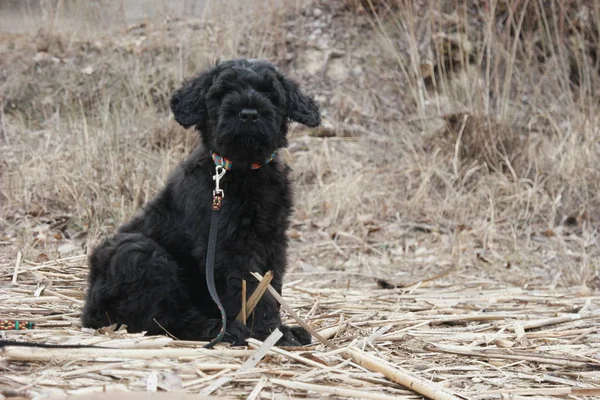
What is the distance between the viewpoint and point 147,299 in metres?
3.56

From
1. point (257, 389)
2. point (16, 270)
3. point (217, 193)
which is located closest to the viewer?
point (257, 389)

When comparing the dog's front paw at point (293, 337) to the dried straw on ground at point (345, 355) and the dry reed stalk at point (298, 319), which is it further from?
the dry reed stalk at point (298, 319)

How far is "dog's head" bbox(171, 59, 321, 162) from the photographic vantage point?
3648mm

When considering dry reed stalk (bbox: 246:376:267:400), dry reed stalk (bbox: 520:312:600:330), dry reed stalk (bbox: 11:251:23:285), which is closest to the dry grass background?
dry reed stalk (bbox: 11:251:23:285)

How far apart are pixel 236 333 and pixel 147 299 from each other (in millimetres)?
503

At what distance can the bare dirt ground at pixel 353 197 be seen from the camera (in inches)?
118

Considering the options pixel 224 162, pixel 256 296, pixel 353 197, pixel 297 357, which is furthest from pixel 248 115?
pixel 353 197

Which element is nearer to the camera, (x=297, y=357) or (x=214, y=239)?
(x=297, y=357)

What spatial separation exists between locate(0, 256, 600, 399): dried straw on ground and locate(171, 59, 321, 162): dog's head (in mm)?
1068

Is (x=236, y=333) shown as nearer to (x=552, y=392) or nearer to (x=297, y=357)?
(x=297, y=357)

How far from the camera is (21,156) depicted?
318 inches

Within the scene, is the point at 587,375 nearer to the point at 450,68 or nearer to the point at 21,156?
the point at 21,156

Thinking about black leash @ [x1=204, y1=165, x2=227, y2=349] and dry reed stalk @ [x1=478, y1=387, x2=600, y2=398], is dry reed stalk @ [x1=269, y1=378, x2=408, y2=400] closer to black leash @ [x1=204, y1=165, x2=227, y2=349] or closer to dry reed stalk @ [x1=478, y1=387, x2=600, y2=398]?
dry reed stalk @ [x1=478, y1=387, x2=600, y2=398]

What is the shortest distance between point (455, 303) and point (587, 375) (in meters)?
1.74
